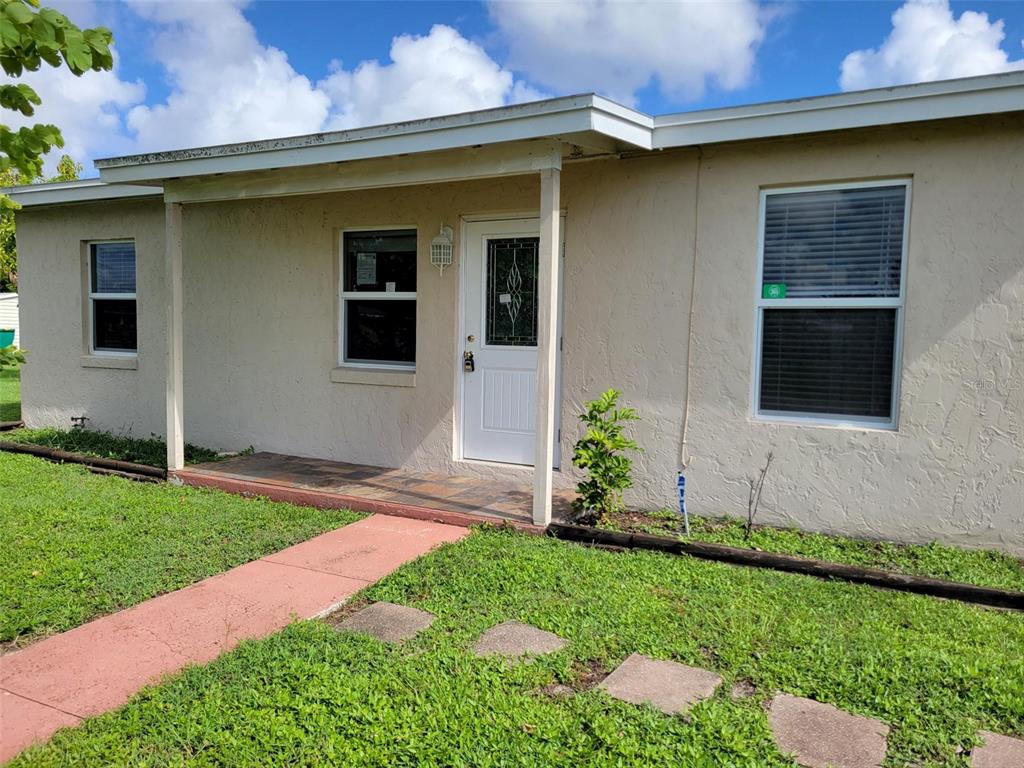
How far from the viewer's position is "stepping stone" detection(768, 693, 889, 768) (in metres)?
2.76

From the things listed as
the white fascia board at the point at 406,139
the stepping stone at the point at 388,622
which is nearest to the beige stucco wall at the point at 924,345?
the white fascia board at the point at 406,139

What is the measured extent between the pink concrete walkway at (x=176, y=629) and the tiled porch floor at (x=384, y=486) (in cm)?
54

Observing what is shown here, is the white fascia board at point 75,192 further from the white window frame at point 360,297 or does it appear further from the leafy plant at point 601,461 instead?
the leafy plant at point 601,461

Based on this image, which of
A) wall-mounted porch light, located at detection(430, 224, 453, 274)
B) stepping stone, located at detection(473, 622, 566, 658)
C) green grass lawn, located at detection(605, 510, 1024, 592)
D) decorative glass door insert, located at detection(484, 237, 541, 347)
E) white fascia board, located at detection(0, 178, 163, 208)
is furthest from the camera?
white fascia board, located at detection(0, 178, 163, 208)

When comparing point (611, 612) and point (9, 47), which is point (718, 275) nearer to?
point (611, 612)

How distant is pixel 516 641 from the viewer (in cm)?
374

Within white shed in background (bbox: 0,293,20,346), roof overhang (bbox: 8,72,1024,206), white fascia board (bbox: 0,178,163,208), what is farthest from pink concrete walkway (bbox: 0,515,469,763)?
white shed in background (bbox: 0,293,20,346)

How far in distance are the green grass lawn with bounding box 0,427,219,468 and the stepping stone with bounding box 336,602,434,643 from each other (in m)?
4.33

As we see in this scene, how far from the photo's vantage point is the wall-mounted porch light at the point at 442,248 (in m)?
6.91

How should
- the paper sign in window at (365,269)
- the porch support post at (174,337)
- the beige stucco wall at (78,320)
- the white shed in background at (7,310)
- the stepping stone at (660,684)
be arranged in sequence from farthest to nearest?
the white shed in background at (7,310)
the beige stucco wall at (78,320)
the paper sign in window at (365,269)
the porch support post at (174,337)
the stepping stone at (660,684)

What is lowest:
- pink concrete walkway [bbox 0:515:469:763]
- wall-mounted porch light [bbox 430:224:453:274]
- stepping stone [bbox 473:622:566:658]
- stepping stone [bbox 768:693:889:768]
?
pink concrete walkway [bbox 0:515:469:763]

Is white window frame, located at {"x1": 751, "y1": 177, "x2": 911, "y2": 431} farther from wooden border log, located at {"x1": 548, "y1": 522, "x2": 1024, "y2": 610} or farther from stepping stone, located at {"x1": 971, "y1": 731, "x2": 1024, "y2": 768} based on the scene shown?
stepping stone, located at {"x1": 971, "y1": 731, "x2": 1024, "y2": 768}

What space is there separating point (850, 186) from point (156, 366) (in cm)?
749

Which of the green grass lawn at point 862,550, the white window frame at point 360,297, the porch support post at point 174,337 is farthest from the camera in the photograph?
the white window frame at point 360,297
